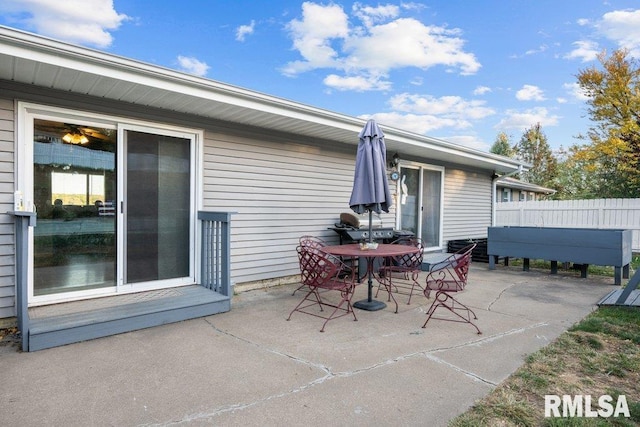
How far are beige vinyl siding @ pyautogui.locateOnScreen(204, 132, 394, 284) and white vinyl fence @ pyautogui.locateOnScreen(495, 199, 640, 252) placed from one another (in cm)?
760

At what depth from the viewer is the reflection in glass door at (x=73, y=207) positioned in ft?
11.5

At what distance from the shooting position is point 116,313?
3328 mm

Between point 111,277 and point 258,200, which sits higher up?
point 258,200

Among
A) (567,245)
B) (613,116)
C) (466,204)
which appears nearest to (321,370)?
(567,245)

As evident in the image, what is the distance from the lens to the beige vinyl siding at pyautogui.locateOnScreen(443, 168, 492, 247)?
848 centimetres

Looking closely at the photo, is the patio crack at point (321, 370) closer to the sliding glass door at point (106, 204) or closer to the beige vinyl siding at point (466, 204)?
the sliding glass door at point (106, 204)

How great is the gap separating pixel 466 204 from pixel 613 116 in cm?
908

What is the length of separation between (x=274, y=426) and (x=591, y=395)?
6.49 feet

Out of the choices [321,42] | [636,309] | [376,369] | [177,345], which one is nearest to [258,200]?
[177,345]

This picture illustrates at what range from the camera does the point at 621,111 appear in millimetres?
13102

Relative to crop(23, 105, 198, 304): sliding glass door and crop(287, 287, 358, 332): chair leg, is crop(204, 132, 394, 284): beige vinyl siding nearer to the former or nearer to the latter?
crop(23, 105, 198, 304): sliding glass door

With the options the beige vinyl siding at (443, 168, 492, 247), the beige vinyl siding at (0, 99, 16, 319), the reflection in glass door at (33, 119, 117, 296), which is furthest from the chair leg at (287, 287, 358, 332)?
the beige vinyl siding at (443, 168, 492, 247)

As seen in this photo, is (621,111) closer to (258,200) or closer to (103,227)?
(258,200)

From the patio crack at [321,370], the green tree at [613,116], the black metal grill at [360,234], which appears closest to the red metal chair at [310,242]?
the black metal grill at [360,234]
